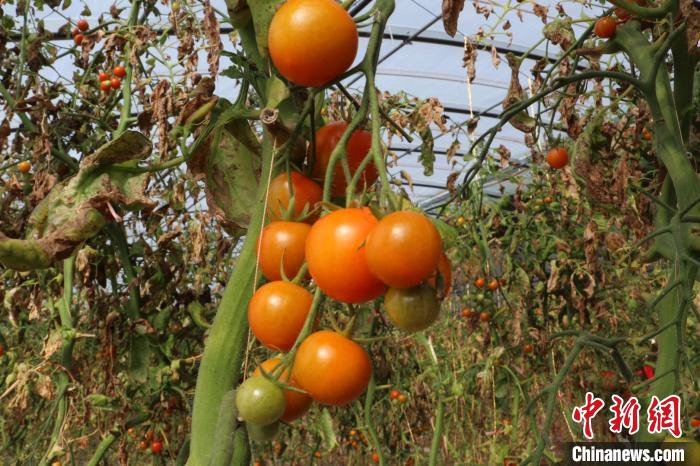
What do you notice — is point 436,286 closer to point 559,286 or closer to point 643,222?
point 643,222

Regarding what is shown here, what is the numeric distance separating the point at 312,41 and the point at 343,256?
0.16 metres

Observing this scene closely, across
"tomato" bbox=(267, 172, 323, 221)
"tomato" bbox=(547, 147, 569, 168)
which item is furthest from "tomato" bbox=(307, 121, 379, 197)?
"tomato" bbox=(547, 147, 569, 168)

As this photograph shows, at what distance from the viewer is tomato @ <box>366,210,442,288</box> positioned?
1.31 feet

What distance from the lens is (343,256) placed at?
43 cm

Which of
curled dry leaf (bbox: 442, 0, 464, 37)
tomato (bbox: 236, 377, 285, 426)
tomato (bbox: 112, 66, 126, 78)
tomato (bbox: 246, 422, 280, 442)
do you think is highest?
tomato (bbox: 112, 66, 126, 78)

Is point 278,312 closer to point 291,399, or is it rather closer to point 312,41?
point 291,399

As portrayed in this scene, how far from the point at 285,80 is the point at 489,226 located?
6.52 ft

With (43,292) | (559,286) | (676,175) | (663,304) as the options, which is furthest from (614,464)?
(43,292)

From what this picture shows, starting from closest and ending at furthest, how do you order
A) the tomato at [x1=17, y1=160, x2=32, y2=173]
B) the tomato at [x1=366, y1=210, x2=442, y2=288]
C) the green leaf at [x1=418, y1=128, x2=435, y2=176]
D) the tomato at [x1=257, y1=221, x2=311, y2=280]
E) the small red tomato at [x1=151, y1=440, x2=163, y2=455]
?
the tomato at [x1=366, y1=210, x2=442, y2=288] → the tomato at [x1=257, y1=221, x2=311, y2=280] → the green leaf at [x1=418, y1=128, x2=435, y2=176] → the tomato at [x1=17, y1=160, x2=32, y2=173] → the small red tomato at [x1=151, y1=440, x2=163, y2=455]

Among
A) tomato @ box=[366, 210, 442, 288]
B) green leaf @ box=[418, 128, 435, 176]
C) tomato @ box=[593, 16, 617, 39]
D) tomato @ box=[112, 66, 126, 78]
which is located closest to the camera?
tomato @ box=[366, 210, 442, 288]

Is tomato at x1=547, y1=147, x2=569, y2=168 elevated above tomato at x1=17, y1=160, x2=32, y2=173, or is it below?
above

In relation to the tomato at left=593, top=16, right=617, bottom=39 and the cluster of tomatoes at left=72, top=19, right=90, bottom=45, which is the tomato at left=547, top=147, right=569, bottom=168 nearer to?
the tomato at left=593, top=16, right=617, bottom=39

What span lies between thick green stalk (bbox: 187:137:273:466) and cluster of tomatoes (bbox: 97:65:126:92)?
149 centimetres

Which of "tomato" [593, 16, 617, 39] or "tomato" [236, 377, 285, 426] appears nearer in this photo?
"tomato" [236, 377, 285, 426]
